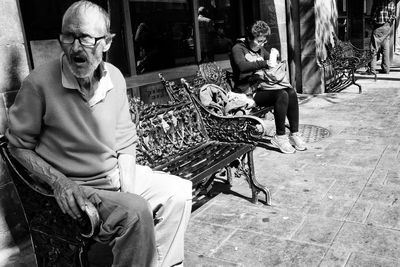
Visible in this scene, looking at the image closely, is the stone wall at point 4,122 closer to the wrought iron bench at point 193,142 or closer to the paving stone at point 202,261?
the wrought iron bench at point 193,142

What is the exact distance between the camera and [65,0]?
16.4 feet

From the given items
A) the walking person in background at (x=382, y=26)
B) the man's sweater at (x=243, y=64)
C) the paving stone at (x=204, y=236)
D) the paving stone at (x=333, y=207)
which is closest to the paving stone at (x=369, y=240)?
the paving stone at (x=333, y=207)

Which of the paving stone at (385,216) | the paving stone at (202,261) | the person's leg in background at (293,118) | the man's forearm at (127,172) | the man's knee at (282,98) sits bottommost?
the paving stone at (385,216)

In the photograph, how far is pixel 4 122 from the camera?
2.86m

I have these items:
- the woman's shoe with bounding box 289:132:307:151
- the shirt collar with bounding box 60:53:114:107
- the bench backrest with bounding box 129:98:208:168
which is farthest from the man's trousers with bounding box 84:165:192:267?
the woman's shoe with bounding box 289:132:307:151

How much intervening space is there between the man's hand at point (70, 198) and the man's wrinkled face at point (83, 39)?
0.59 meters

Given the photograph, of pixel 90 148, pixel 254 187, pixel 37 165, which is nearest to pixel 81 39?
pixel 90 148

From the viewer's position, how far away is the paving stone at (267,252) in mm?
2855

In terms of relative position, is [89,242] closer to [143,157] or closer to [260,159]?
[143,157]

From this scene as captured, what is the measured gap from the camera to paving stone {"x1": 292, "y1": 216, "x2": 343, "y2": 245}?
3109 mm

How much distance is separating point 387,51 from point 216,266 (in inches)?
375

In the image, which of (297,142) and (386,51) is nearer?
(297,142)

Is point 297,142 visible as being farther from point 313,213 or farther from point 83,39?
point 83,39

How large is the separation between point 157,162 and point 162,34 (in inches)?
138
